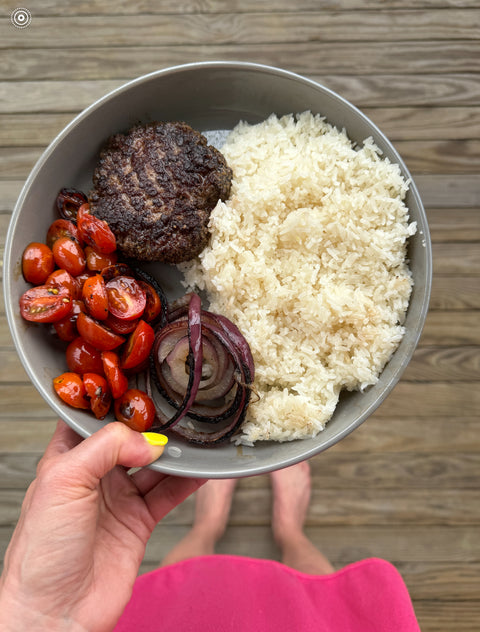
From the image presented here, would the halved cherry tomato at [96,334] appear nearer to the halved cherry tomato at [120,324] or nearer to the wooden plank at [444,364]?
the halved cherry tomato at [120,324]

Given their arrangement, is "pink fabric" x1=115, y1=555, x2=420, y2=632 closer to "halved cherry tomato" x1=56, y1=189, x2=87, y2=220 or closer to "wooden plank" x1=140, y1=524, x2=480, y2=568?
"wooden plank" x1=140, y1=524, x2=480, y2=568

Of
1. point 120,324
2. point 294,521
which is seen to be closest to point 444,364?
point 294,521

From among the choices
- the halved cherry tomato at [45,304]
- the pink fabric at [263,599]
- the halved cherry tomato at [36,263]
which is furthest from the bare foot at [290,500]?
the halved cherry tomato at [36,263]

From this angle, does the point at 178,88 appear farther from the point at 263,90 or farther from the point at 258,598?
the point at 258,598

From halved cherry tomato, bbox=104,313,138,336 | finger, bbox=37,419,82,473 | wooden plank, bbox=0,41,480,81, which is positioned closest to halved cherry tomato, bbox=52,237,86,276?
halved cherry tomato, bbox=104,313,138,336

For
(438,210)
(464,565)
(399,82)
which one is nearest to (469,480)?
(464,565)

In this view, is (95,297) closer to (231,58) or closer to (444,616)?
(231,58)
